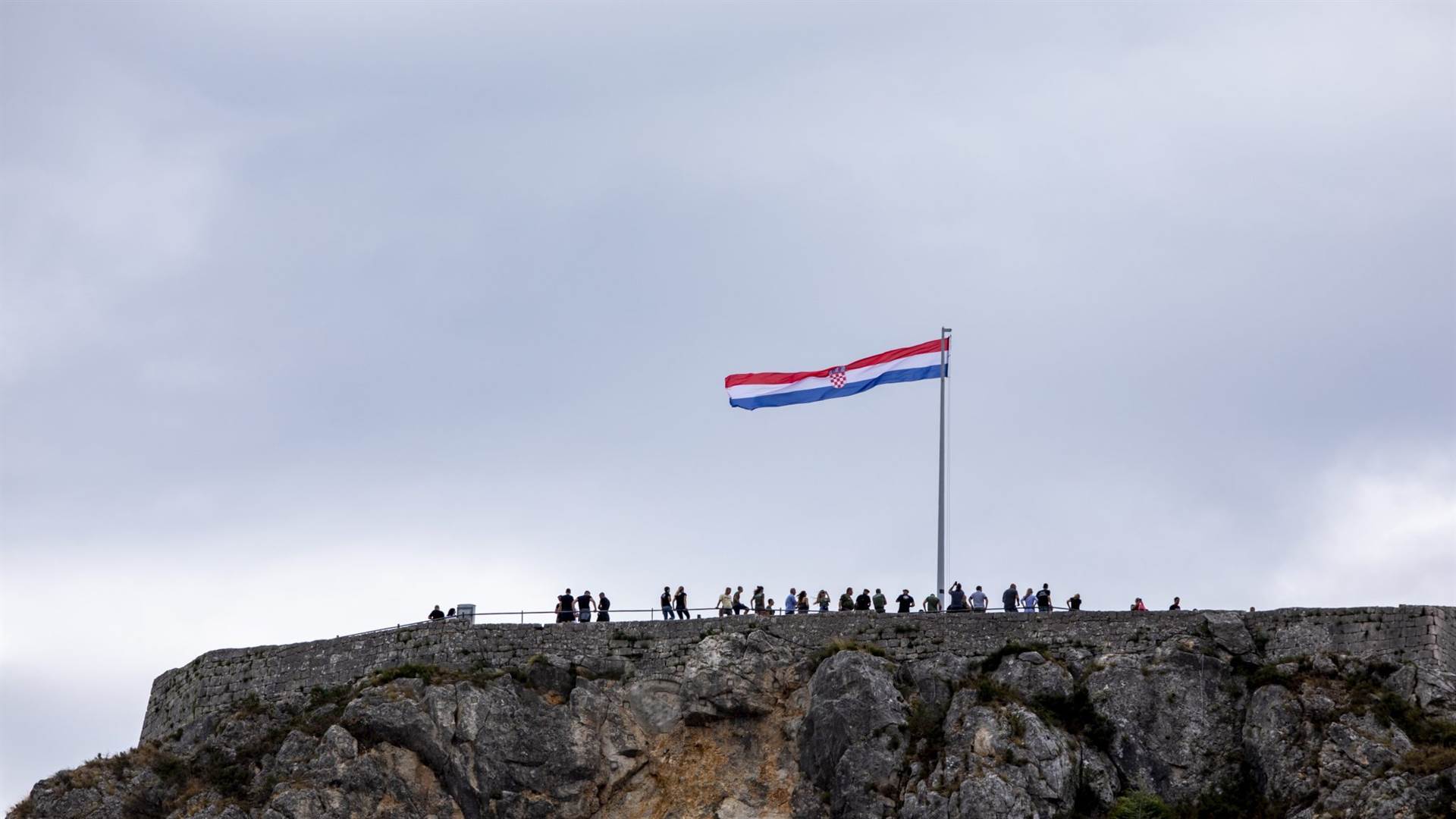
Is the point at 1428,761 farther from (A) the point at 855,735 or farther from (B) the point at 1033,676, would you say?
(A) the point at 855,735

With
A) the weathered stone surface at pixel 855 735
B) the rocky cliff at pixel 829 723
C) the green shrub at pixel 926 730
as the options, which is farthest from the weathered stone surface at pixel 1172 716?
the weathered stone surface at pixel 855 735

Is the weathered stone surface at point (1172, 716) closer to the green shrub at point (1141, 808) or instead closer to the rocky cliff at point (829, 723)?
the rocky cliff at point (829, 723)

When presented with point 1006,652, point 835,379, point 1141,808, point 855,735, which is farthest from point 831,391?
point 1141,808

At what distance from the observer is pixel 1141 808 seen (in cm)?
5419

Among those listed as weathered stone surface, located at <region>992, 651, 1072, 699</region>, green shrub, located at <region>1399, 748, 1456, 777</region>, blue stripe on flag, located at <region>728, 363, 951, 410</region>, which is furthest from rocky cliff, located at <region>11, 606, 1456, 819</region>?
blue stripe on flag, located at <region>728, 363, 951, 410</region>

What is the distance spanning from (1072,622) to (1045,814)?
7.47m

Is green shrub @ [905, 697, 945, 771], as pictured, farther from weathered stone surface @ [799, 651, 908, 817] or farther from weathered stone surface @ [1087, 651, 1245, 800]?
weathered stone surface @ [1087, 651, 1245, 800]

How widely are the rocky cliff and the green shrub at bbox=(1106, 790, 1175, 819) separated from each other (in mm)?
66

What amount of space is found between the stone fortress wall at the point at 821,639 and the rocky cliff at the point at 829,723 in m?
0.08

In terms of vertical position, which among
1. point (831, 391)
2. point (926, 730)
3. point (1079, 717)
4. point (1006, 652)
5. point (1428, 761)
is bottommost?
point (1428, 761)

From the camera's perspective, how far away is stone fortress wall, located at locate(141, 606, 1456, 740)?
5566 cm

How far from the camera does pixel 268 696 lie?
208 feet

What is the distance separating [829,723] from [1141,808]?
913 centimetres

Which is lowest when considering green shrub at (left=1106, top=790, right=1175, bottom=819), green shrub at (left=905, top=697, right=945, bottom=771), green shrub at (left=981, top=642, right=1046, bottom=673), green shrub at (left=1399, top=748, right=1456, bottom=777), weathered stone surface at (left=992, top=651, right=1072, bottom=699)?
green shrub at (left=1106, top=790, right=1175, bottom=819)
